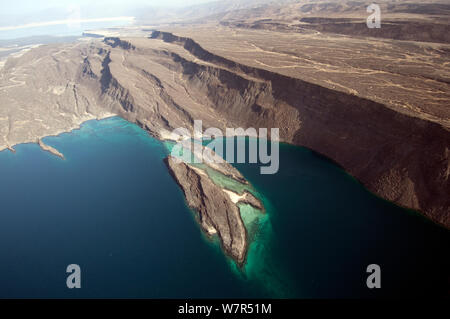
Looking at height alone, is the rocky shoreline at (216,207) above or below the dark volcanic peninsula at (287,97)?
below

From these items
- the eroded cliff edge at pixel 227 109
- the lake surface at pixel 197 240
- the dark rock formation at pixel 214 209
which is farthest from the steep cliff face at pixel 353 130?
the dark rock formation at pixel 214 209

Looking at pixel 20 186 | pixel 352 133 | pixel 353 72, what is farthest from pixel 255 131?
pixel 20 186

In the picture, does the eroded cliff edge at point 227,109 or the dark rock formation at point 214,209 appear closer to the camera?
the dark rock formation at point 214,209

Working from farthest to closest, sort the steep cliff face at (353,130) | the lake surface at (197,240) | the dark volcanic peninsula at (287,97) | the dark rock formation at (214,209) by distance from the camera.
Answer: the dark volcanic peninsula at (287,97) → the steep cliff face at (353,130) → the dark rock formation at (214,209) → the lake surface at (197,240)

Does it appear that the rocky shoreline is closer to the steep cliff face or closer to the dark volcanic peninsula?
the dark volcanic peninsula

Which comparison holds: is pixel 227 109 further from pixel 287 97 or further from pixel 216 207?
pixel 216 207

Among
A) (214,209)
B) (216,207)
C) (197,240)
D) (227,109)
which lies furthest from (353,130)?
(197,240)

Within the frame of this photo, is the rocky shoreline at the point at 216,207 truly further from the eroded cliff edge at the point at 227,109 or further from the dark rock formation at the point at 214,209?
the eroded cliff edge at the point at 227,109
